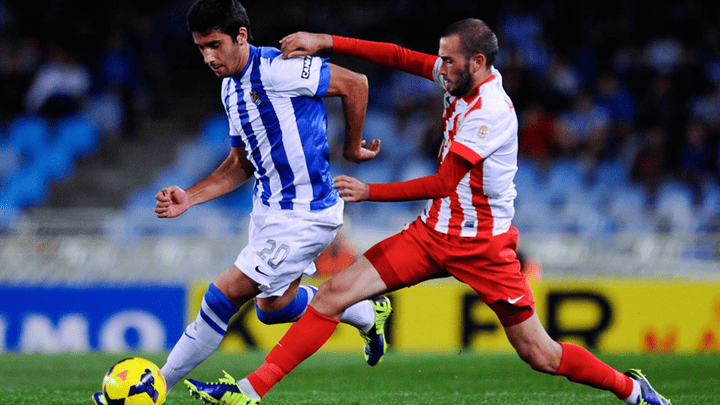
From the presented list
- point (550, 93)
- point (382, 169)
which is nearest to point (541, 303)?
point (382, 169)

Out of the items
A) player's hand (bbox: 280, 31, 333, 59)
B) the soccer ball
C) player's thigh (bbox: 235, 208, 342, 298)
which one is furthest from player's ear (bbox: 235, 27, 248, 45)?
the soccer ball

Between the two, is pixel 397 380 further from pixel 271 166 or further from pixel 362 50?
pixel 362 50

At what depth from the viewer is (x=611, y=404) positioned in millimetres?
5312

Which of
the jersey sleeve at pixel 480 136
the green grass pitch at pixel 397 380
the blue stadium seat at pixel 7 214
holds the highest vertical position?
the jersey sleeve at pixel 480 136

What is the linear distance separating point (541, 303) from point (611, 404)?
4.49 metres

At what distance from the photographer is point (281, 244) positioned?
16.1 ft

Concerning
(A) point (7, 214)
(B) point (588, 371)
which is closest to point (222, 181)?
(B) point (588, 371)

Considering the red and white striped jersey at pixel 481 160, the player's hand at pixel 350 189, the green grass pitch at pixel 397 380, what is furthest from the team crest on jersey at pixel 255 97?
the green grass pitch at pixel 397 380

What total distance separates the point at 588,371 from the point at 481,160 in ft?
3.79

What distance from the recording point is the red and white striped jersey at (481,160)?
14.2 feet

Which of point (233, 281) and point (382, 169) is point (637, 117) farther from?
point (233, 281)

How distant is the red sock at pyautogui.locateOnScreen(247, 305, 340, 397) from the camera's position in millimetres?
4395

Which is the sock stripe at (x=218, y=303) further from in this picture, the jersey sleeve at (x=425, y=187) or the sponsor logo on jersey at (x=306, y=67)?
the sponsor logo on jersey at (x=306, y=67)

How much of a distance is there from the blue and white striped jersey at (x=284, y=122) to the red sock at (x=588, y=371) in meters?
1.49
